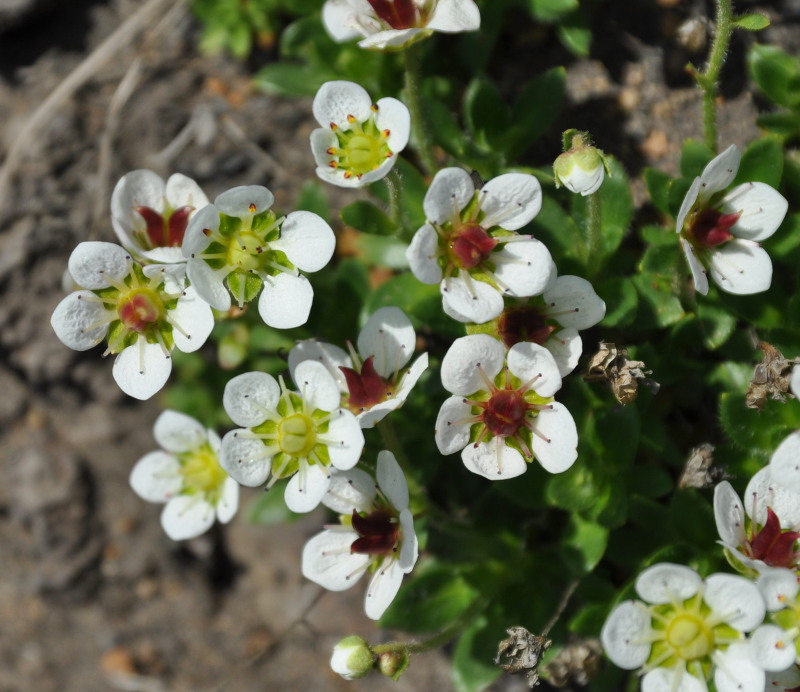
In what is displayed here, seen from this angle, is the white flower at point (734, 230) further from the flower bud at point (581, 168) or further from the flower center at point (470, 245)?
the flower center at point (470, 245)

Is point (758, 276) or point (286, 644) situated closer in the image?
point (758, 276)

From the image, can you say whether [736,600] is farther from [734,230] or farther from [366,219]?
[366,219]

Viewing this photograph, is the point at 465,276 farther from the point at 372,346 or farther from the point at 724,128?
the point at 724,128

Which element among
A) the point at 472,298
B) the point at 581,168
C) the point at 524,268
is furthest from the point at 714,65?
the point at 472,298

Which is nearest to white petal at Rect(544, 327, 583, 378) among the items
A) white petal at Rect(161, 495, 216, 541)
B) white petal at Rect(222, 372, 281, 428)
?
white petal at Rect(222, 372, 281, 428)

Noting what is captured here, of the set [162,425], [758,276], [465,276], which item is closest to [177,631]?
[162,425]
